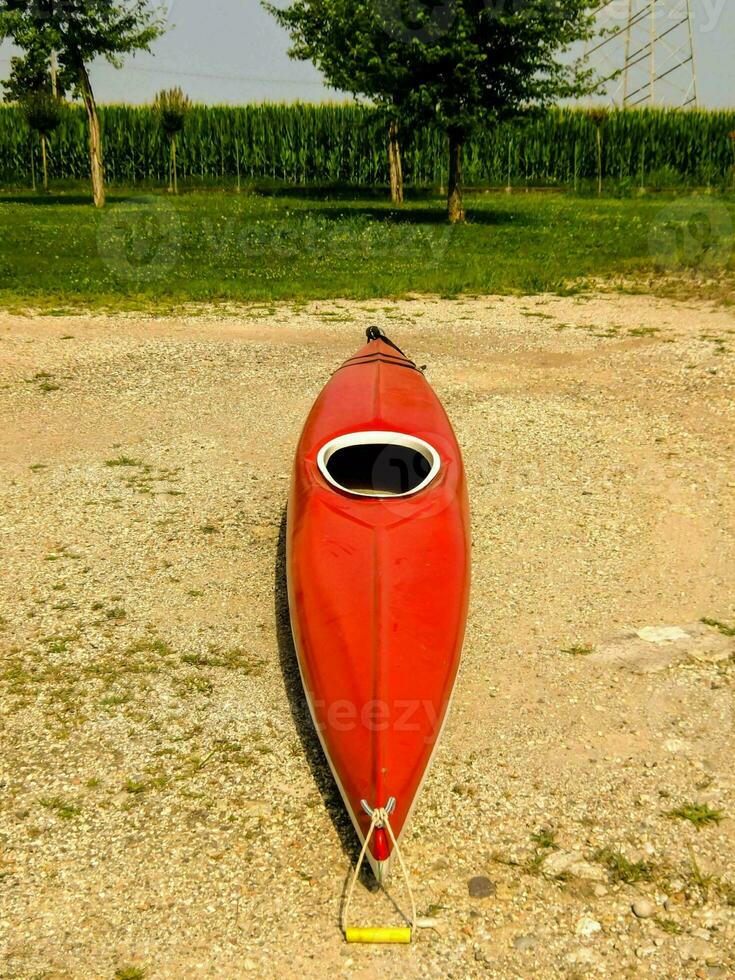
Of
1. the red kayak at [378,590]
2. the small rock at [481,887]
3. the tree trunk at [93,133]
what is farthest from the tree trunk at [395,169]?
the small rock at [481,887]

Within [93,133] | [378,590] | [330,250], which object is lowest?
[378,590]

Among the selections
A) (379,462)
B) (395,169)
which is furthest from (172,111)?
(379,462)

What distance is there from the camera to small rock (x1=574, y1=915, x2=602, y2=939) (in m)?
4.22

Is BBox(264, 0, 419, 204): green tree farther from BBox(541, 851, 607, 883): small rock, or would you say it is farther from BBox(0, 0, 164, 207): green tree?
BBox(541, 851, 607, 883): small rock

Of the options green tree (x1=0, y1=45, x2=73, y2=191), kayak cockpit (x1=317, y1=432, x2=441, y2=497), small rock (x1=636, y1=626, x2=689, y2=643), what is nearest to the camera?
small rock (x1=636, y1=626, x2=689, y2=643)

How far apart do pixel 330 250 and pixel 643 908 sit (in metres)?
19.0

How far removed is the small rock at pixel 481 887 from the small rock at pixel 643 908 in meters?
0.61

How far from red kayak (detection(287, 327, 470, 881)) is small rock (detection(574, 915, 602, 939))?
0.86 metres


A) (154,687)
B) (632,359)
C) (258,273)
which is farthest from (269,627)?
(258,273)

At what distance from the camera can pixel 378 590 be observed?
519 cm

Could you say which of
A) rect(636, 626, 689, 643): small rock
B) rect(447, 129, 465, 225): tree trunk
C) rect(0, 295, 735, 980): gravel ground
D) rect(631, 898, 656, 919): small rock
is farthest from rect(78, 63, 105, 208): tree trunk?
rect(631, 898, 656, 919): small rock

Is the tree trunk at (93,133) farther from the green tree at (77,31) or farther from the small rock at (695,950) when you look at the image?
the small rock at (695,950)

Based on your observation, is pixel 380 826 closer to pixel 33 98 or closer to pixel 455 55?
pixel 455 55

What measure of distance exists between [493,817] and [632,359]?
920 centimetres
